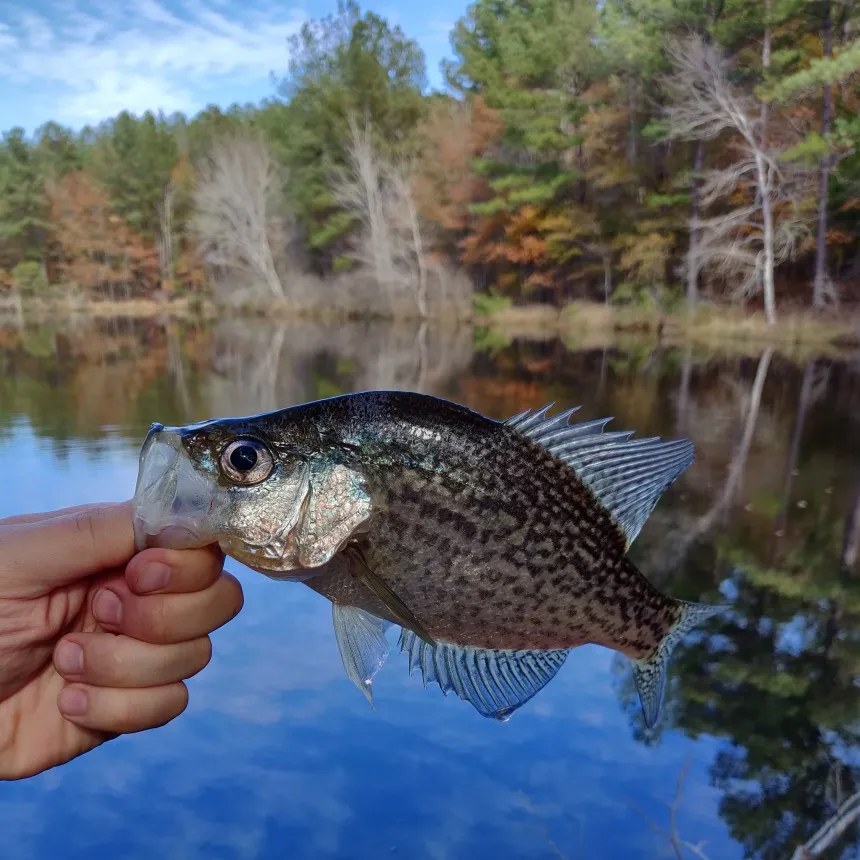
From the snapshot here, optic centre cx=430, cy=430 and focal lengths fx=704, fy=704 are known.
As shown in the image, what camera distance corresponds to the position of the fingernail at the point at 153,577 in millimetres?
1531

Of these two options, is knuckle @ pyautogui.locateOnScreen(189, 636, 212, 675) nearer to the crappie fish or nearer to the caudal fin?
the crappie fish

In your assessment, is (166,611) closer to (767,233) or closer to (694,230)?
(767,233)

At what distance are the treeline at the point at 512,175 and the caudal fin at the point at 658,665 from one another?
20.9 m

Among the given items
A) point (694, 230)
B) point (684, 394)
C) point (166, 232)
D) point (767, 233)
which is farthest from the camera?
point (166, 232)

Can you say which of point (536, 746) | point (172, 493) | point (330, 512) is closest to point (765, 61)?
point (536, 746)

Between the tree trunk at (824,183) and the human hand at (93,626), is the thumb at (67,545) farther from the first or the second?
the tree trunk at (824,183)

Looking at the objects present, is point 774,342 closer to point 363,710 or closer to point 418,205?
point 418,205

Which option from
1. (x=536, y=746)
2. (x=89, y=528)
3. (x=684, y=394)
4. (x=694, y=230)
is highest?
(x=694, y=230)

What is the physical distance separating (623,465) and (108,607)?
1252mm

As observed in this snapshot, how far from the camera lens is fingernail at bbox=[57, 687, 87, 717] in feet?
5.82

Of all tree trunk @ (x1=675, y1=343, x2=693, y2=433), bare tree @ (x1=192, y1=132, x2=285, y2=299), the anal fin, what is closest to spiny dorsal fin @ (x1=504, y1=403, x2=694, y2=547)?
the anal fin

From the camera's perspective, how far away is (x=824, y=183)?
2061 cm

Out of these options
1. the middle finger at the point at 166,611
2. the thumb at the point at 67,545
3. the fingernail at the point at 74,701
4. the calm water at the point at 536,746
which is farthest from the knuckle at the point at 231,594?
the calm water at the point at 536,746

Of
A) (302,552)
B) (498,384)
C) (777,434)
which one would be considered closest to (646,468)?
(302,552)
